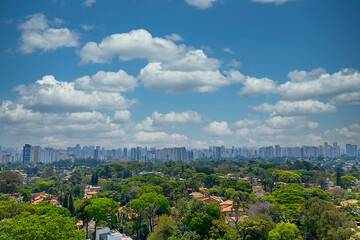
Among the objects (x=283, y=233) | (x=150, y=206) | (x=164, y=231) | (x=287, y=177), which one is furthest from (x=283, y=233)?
(x=287, y=177)

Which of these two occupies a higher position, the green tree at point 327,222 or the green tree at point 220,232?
the green tree at point 327,222

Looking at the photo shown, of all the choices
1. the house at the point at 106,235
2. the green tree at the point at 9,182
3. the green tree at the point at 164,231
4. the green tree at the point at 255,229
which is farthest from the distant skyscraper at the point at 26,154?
the green tree at the point at 255,229

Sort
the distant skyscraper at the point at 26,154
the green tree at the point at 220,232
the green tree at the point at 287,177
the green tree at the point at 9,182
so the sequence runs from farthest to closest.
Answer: the distant skyscraper at the point at 26,154
the green tree at the point at 287,177
the green tree at the point at 9,182
the green tree at the point at 220,232

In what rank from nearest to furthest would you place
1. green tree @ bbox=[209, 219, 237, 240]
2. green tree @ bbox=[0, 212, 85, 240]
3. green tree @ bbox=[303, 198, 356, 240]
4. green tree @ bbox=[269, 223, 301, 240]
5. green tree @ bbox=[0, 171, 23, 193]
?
green tree @ bbox=[0, 212, 85, 240]
green tree @ bbox=[303, 198, 356, 240]
green tree @ bbox=[269, 223, 301, 240]
green tree @ bbox=[209, 219, 237, 240]
green tree @ bbox=[0, 171, 23, 193]

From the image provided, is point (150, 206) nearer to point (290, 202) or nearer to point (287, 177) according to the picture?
point (290, 202)

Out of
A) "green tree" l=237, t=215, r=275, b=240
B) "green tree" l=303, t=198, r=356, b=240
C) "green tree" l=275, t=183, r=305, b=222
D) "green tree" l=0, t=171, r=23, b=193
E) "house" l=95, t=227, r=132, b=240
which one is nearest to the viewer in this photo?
"green tree" l=303, t=198, r=356, b=240

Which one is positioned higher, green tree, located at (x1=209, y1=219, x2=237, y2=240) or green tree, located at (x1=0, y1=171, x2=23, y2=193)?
green tree, located at (x1=0, y1=171, x2=23, y2=193)

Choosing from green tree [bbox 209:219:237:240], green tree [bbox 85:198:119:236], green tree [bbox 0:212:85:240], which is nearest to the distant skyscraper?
green tree [bbox 85:198:119:236]

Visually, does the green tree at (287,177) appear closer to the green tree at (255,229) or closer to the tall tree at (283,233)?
the green tree at (255,229)

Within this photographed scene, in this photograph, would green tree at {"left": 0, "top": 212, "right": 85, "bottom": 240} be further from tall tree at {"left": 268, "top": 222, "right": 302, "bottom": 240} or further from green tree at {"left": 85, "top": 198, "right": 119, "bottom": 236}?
tall tree at {"left": 268, "top": 222, "right": 302, "bottom": 240}
